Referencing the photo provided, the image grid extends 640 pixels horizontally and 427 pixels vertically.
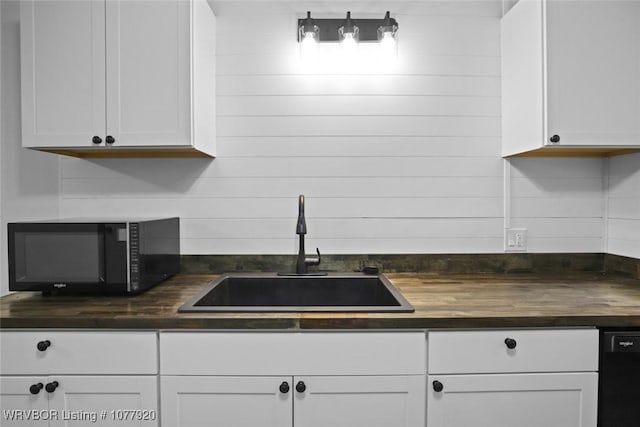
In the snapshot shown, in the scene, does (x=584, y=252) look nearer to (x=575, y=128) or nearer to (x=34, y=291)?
(x=575, y=128)

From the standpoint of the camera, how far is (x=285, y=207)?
80.8 inches

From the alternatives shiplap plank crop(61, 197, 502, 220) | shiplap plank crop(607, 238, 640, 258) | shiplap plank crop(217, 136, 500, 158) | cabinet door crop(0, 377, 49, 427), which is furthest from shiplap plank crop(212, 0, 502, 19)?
cabinet door crop(0, 377, 49, 427)

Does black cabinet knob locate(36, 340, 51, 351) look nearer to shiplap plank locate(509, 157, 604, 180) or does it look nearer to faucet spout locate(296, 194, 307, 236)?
faucet spout locate(296, 194, 307, 236)

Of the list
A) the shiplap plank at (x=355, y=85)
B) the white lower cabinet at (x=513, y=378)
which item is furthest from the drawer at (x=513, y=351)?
the shiplap plank at (x=355, y=85)

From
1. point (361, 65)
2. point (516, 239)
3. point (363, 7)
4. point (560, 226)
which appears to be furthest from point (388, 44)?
point (560, 226)

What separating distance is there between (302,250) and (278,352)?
667 mm

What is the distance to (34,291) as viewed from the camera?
1.59m

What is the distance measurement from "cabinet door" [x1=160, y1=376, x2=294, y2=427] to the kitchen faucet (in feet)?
2.22

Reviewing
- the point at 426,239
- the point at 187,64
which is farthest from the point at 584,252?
the point at 187,64

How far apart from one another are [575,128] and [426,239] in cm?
83

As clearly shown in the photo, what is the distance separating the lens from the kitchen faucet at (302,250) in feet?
6.14

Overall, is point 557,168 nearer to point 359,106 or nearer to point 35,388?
point 359,106

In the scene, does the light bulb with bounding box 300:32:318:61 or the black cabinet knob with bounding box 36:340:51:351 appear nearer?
the black cabinet knob with bounding box 36:340:51:351

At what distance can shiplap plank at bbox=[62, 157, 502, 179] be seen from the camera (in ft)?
6.64
